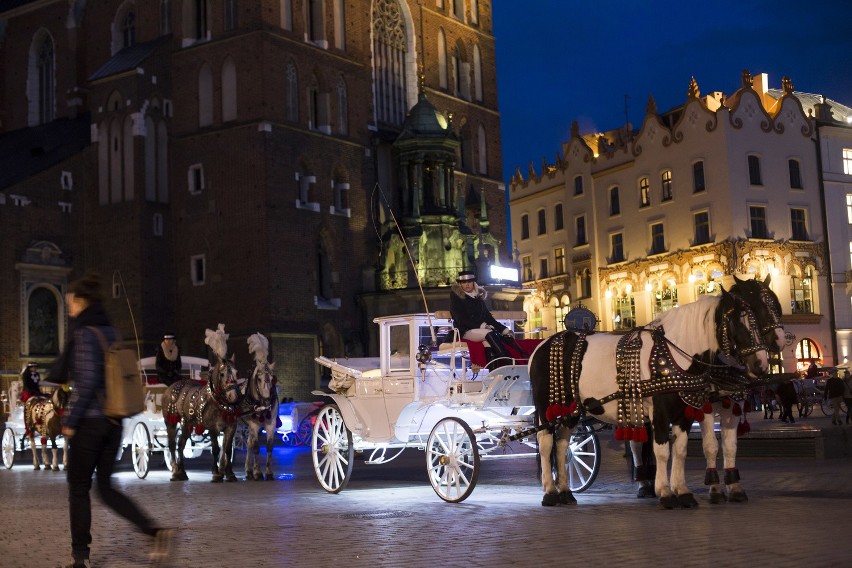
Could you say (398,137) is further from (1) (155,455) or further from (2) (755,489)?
(2) (755,489)

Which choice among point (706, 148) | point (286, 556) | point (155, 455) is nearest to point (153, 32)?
point (155, 455)

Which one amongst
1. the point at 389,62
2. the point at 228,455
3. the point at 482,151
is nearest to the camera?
the point at 228,455

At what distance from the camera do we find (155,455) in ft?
98.3

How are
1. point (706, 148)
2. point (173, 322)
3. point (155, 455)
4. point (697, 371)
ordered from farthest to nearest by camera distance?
1. point (706, 148)
2. point (173, 322)
3. point (155, 455)
4. point (697, 371)

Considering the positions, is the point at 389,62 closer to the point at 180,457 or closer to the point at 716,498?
the point at 180,457

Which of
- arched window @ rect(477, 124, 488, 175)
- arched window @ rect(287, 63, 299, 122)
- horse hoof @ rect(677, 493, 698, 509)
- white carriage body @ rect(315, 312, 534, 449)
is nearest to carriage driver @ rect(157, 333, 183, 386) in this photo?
white carriage body @ rect(315, 312, 534, 449)

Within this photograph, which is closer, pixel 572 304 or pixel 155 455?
pixel 155 455

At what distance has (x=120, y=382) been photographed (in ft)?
27.8

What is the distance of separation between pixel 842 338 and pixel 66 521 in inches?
1819

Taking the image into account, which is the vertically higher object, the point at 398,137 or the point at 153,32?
the point at 153,32

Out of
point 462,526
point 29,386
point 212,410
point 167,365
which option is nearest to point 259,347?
point 212,410

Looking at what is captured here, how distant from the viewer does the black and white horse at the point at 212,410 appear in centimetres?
1859

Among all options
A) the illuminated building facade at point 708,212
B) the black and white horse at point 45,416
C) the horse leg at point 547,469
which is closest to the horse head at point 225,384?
the black and white horse at point 45,416

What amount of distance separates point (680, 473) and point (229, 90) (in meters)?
32.2
